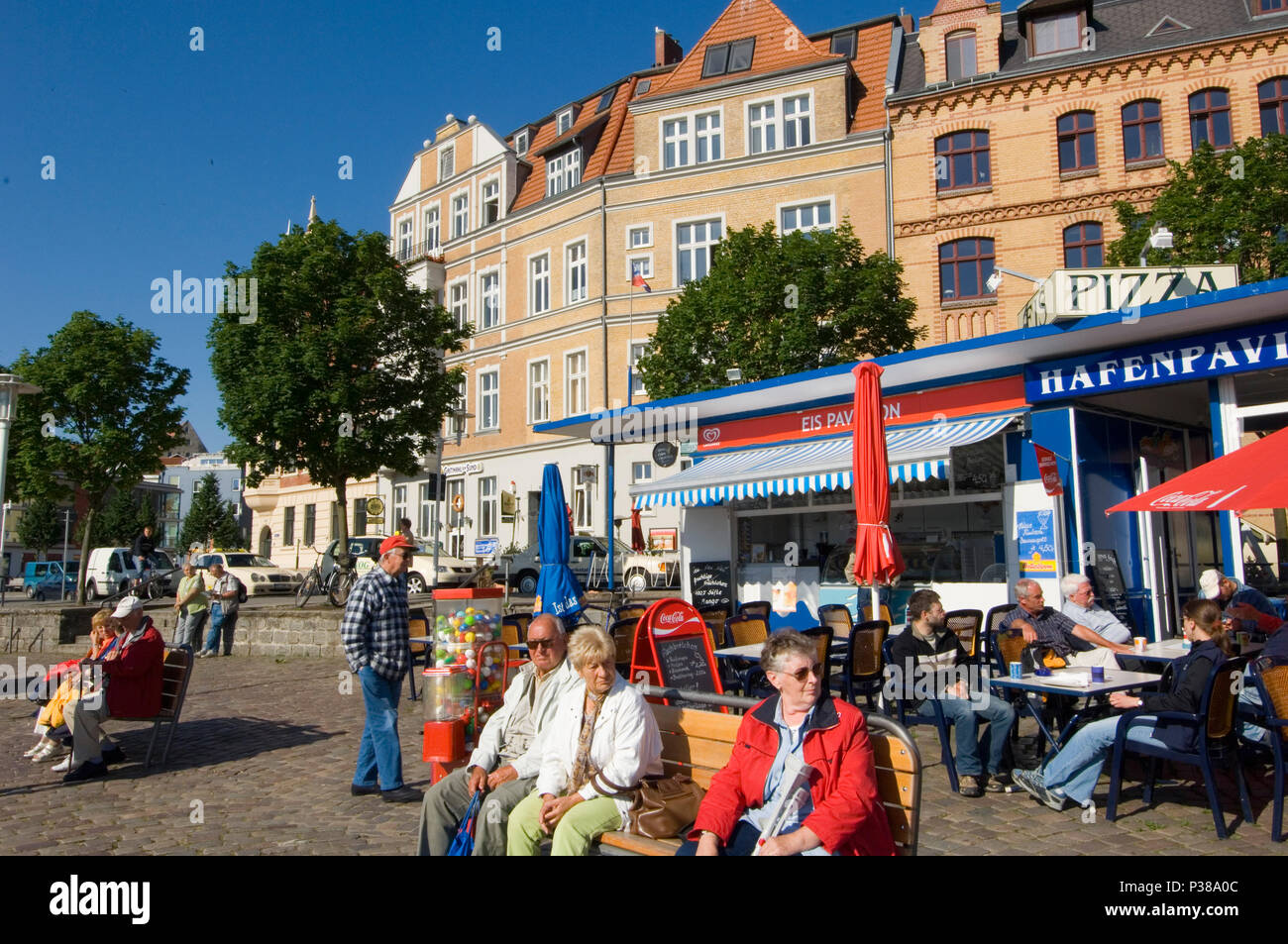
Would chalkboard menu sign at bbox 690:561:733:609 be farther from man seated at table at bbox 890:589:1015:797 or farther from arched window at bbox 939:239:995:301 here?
arched window at bbox 939:239:995:301

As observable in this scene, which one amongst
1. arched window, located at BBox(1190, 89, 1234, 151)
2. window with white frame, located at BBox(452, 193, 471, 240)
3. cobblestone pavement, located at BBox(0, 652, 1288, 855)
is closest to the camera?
cobblestone pavement, located at BBox(0, 652, 1288, 855)

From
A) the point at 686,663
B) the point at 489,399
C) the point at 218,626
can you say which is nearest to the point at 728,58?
the point at 489,399

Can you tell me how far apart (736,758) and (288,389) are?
1792 centimetres

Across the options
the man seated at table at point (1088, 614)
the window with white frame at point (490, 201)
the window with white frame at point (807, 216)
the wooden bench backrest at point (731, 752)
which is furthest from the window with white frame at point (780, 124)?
the wooden bench backrest at point (731, 752)

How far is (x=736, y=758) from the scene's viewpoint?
3816mm

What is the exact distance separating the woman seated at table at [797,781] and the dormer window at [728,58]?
30577mm

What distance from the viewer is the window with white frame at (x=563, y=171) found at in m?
34.0

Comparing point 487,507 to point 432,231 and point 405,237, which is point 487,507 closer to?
point 432,231

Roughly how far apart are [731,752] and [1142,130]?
27.1m

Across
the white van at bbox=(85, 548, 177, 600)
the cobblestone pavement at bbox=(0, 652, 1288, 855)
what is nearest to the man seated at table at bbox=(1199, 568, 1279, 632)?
the cobblestone pavement at bbox=(0, 652, 1288, 855)

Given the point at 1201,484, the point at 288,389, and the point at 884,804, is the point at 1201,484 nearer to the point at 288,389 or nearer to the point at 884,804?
the point at 884,804

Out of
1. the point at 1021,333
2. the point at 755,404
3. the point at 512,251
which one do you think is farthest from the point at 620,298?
the point at 1021,333

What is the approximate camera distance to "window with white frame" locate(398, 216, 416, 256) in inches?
1594

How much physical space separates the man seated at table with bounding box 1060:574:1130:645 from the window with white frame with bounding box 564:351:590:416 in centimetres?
2403
